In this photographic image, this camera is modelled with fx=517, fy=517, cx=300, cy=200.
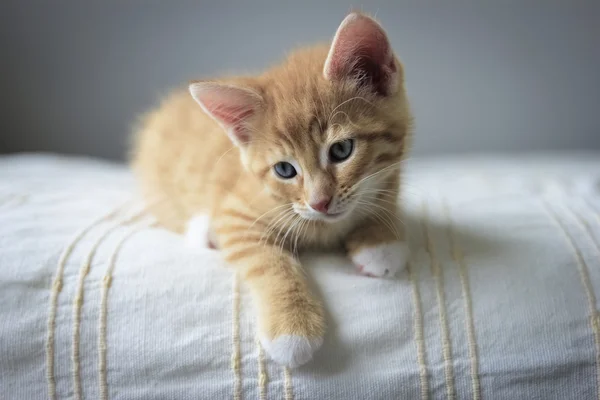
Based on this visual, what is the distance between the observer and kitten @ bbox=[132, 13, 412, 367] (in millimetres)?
802

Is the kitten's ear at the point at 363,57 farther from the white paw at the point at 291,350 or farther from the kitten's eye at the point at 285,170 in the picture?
the white paw at the point at 291,350

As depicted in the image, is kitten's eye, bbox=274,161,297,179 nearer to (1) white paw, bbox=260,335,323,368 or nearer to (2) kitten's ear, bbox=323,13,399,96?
(2) kitten's ear, bbox=323,13,399,96

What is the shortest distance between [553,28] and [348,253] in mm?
1324

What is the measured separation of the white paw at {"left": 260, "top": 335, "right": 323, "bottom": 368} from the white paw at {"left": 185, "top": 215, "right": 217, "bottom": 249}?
276 millimetres

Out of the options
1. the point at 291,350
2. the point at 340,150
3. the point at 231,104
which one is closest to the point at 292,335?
the point at 291,350

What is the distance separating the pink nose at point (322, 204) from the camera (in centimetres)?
83

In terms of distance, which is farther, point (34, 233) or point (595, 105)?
point (595, 105)

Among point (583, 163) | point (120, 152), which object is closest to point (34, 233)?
point (120, 152)

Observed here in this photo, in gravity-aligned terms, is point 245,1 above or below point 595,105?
above

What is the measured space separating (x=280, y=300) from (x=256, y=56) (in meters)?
1.18

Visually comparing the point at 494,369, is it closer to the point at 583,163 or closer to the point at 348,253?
the point at 348,253

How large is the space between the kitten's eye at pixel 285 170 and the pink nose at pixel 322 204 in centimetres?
8

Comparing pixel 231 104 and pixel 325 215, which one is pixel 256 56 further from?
pixel 325 215

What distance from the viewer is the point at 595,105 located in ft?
6.03
